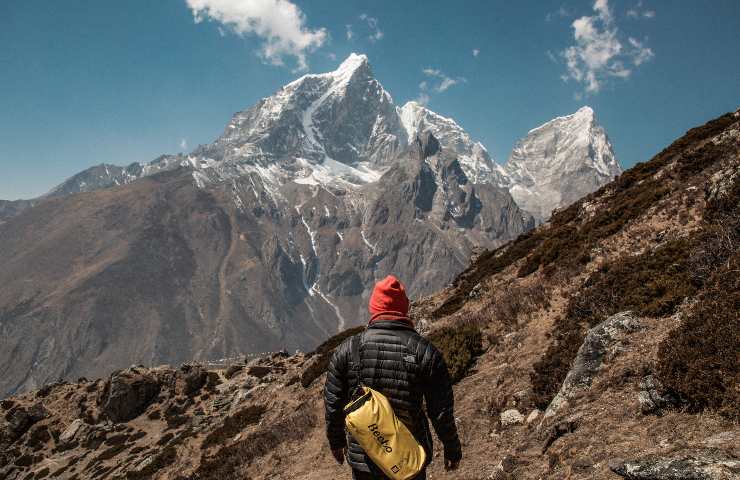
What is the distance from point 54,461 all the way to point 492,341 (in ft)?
131


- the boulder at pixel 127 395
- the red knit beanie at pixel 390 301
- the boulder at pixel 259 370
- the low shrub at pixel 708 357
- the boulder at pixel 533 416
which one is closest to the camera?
the red knit beanie at pixel 390 301

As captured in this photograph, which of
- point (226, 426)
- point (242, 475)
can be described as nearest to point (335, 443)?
point (242, 475)

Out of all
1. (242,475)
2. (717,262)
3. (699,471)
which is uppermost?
(717,262)

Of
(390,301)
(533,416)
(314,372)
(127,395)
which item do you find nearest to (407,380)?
(390,301)

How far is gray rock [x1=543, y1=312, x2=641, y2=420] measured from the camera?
930 centimetres

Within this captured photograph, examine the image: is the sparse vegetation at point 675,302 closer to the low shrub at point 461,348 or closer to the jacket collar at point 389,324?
the low shrub at point 461,348

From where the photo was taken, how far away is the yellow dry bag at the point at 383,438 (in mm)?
5059

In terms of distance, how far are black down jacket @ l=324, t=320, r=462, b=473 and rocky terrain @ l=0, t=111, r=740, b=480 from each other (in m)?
2.75

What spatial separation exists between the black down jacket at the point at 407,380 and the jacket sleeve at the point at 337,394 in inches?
5.0

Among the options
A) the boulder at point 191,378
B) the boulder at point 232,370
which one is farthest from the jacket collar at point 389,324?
the boulder at point 232,370

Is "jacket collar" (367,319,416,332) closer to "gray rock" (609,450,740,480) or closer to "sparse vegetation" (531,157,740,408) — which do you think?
"gray rock" (609,450,740,480)

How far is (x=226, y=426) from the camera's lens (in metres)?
27.3

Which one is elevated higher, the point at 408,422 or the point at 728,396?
the point at 408,422

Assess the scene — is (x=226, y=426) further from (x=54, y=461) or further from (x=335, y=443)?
(x=335, y=443)
